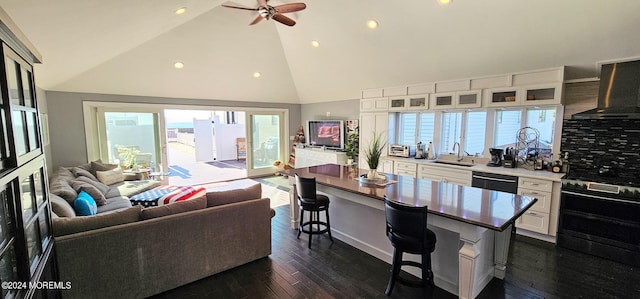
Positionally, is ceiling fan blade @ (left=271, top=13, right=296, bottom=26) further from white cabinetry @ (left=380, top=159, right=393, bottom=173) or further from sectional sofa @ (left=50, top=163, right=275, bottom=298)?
white cabinetry @ (left=380, top=159, right=393, bottom=173)

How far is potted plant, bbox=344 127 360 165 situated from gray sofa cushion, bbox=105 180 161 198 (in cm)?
408

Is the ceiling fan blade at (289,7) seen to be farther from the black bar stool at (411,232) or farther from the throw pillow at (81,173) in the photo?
the throw pillow at (81,173)

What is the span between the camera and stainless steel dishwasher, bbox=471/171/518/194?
3.91 meters

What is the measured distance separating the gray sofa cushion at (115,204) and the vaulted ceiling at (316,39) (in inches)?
74.5

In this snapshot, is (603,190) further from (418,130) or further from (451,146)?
(418,130)

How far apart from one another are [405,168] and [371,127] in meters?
1.26

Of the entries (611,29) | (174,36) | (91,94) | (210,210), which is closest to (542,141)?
(611,29)

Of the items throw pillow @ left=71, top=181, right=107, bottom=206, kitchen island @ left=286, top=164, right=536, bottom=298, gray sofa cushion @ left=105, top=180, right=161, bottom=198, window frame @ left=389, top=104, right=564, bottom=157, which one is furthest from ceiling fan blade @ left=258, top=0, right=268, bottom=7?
gray sofa cushion @ left=105, top=180, right=161, bottom=198

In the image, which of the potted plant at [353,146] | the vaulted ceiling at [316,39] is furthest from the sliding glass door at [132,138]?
the potted plant at [353,146]

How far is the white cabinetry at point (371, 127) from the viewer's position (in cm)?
582

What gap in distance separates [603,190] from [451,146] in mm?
2255

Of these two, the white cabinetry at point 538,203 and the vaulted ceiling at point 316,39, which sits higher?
the vaulted ceiling at point 316,39

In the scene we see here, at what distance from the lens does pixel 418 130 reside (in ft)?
18.6

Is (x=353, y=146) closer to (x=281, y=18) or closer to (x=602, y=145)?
(x=281, y=18)
